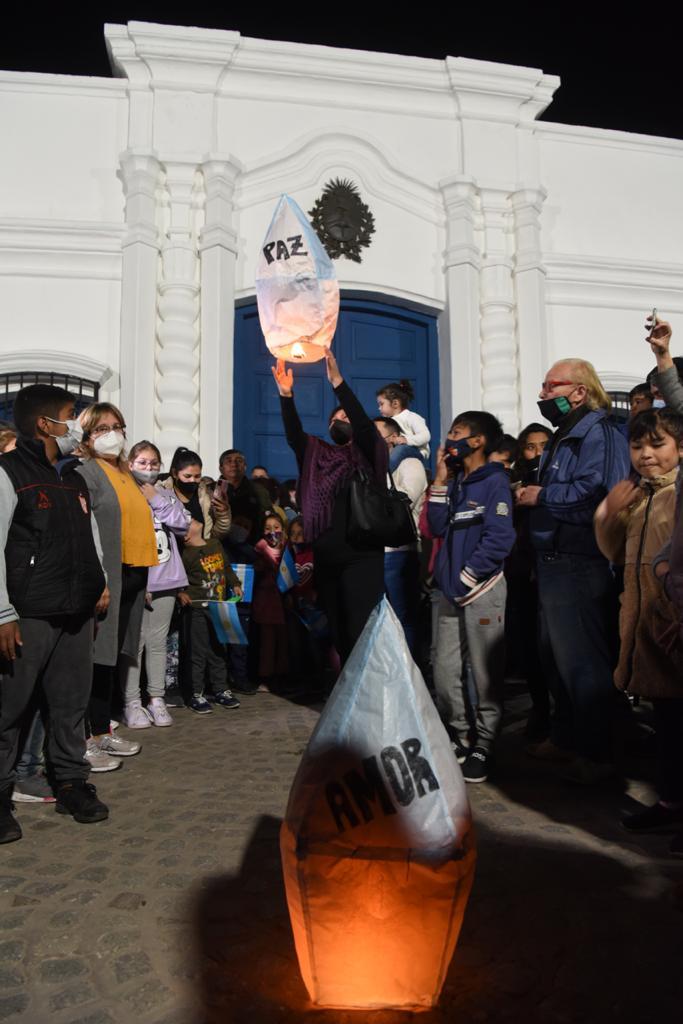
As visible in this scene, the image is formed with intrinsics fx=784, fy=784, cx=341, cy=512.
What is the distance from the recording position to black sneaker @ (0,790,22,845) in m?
3.16

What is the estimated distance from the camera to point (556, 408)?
13.2 feet

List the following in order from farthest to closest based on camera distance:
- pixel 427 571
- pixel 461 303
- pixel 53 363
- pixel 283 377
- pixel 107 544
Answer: pixel 461 303, pixel 53 363, pixel 427 571, pixel 107 544, pixel 283 377

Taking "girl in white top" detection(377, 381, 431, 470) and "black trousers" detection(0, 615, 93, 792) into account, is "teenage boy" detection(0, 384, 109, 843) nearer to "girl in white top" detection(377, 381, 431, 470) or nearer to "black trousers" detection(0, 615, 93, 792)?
"black trousers" detection(0, 615, 93, 792)

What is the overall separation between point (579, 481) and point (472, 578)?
→ 719mm

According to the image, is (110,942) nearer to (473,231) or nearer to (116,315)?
(116,315)

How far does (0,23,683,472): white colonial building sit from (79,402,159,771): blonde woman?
4.48m

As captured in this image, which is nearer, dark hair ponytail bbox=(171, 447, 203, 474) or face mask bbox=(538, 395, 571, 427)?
face mask bbox=(538, 395, 571, 427)

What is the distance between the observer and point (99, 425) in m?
4.49

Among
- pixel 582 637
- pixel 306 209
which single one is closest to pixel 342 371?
pixel 306 209

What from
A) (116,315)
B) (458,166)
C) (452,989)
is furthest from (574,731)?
(458,166)

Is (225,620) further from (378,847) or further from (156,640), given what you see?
(378,847)

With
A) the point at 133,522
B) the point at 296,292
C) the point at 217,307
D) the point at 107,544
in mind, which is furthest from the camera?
the point at 217,307

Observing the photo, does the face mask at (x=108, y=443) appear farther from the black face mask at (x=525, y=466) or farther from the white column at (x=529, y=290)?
the white column at (x=529, y=290)

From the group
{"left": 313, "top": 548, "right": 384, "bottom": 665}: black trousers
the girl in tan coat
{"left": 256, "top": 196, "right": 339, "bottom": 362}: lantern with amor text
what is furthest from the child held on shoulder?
the girl in tan coat
